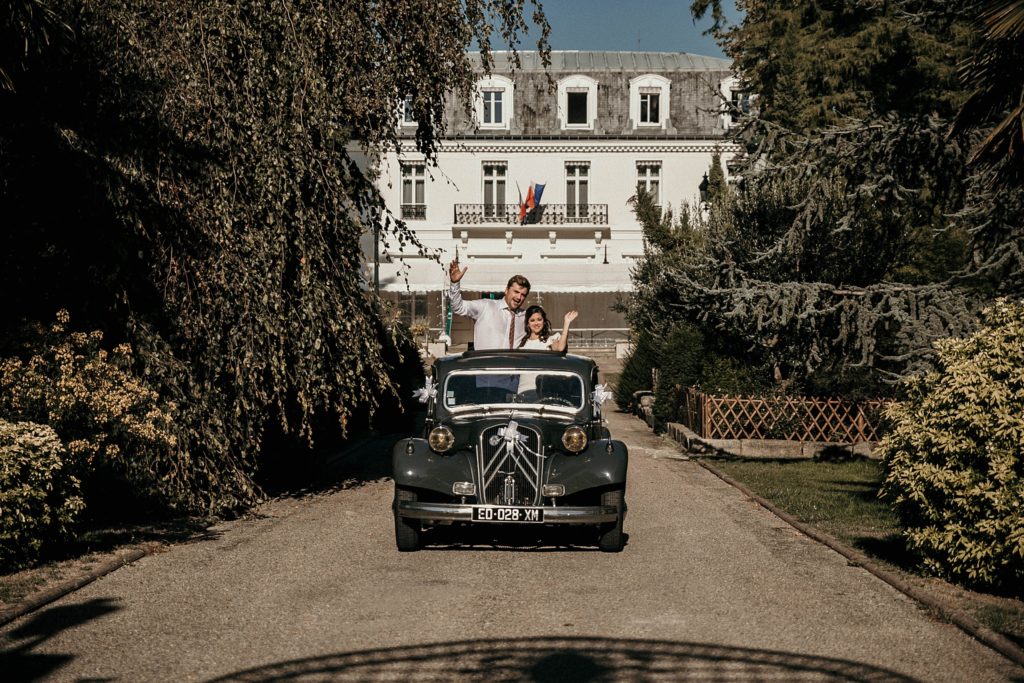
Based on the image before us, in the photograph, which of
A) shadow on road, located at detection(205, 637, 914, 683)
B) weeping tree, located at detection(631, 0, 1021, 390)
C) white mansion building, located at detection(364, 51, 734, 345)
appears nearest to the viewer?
shadow on road, located at detection(205, 637, 914, 683)

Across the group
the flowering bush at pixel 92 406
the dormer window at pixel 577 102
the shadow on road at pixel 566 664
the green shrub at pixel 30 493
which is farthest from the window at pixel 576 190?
the shadow on road at pixel 566 664

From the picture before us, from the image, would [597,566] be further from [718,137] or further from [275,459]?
[718,137]

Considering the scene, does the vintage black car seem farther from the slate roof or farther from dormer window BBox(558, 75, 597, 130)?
the slate roof

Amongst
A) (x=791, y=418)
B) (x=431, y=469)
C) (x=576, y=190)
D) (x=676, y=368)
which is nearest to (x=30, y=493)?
(x=431, y=469)

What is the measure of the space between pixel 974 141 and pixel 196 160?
11.0 m

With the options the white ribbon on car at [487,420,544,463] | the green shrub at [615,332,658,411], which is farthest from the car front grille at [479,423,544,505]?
the green shrub at [615,332,658,411]

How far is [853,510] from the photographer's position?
12.9 metres

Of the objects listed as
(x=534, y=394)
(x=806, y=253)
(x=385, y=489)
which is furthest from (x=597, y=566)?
(x=806, y=253)

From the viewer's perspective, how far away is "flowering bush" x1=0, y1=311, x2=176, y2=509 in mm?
9867

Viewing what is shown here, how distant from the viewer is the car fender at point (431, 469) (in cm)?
993

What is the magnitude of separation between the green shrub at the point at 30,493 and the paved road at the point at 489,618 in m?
0.75

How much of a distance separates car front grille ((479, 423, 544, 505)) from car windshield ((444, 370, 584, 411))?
1046 millimetres

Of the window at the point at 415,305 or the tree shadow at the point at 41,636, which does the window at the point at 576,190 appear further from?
the tree shadow at the point at 41,636

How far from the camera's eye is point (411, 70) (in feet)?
43.0
